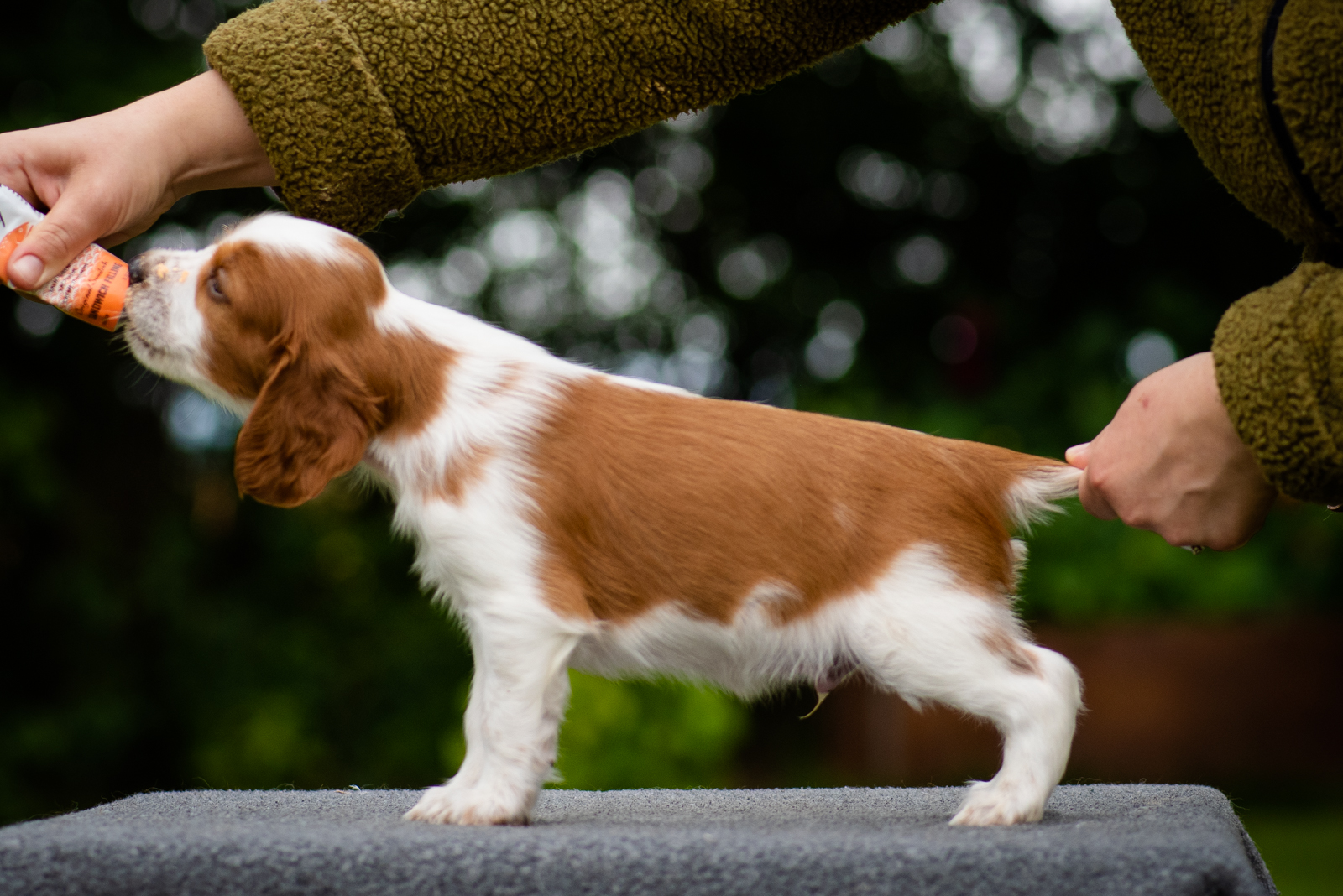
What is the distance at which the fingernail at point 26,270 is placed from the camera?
7.20 ft

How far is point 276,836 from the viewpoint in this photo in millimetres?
1929

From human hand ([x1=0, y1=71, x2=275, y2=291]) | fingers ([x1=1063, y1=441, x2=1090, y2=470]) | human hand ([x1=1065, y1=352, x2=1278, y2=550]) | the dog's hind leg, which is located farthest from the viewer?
fingers ([x1=1063, y1=441, x2=1090, y2=470])

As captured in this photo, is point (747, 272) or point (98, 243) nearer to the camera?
point (98, 243)

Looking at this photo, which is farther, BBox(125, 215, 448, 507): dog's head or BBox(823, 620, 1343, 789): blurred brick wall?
BBox(823, 620, 1343, 789): blurred brick wall

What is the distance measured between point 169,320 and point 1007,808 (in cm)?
161

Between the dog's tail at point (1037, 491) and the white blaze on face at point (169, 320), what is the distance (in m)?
1.42

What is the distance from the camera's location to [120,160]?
7.62ft

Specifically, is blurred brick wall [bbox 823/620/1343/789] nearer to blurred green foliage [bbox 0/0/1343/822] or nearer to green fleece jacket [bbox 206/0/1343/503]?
blurred green foliage [bbox 0/0/1343/822]

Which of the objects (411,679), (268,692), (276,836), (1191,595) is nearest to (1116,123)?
(1191,595)

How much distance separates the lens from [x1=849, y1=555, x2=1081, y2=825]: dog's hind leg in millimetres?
2150

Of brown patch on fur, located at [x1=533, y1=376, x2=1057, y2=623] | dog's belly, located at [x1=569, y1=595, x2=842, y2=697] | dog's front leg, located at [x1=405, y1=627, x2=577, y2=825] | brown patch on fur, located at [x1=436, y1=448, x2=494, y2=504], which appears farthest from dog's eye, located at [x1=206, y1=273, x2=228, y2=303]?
dog's belly, located at [x1=569, y1=595, x2=842, y2=697]

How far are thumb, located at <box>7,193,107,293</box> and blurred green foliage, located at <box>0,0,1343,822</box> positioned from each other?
3.71 meters

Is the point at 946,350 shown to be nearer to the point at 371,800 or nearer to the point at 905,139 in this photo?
the point at 905,139

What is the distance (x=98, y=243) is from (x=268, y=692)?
15.7ft
